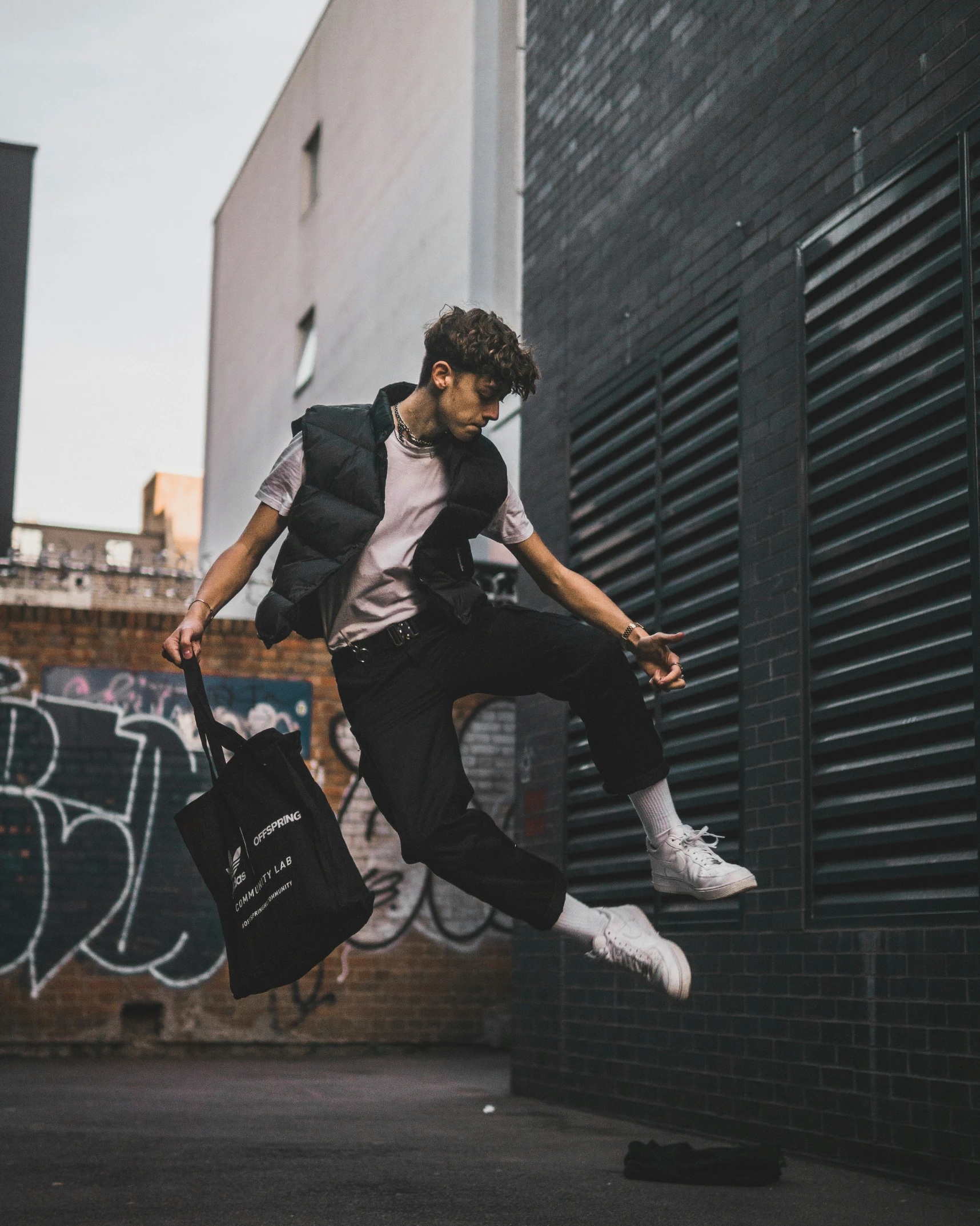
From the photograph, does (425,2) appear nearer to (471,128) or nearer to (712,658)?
(471,128)

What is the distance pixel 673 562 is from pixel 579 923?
4.04 m

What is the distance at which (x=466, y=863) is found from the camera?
394 cm

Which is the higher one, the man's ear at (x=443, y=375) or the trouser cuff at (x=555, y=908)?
the man's ear at (x=443, y=375)

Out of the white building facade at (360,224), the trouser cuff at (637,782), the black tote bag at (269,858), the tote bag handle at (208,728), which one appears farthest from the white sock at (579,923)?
the white building facade at (360,224)

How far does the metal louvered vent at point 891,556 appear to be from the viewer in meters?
5.59

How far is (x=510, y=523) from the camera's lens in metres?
4.33

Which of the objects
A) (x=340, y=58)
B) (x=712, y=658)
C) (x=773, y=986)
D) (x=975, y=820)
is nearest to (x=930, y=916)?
(x=975, y=820)

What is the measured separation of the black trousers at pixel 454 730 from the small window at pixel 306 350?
54.2ft

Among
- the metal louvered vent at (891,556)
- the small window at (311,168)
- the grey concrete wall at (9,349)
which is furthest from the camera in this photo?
the small window at (311,168)

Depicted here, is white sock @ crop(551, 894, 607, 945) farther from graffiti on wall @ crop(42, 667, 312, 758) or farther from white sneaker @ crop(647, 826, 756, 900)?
graffiti on wall @ crop(42, 667, 312, 758)

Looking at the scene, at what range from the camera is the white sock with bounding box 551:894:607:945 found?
4.06 m

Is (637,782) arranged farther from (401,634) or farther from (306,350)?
(306,350)

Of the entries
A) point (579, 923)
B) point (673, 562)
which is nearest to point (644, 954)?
point (579, 923)

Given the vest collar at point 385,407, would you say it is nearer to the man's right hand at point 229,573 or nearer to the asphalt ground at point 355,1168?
the man's right hand at point 229,573
